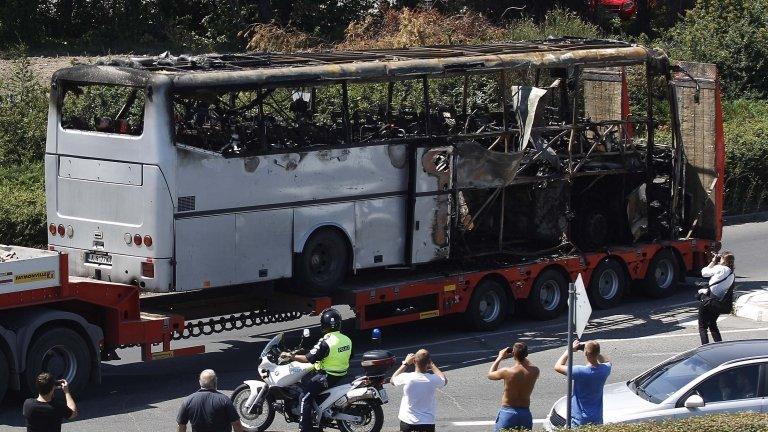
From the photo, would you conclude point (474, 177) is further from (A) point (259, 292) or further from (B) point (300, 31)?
(B) point (300, 31)

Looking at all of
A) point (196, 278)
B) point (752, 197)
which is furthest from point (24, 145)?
point (752, 197)

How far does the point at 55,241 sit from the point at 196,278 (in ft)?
7.01

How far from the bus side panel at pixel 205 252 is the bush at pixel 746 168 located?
15392 millimetres

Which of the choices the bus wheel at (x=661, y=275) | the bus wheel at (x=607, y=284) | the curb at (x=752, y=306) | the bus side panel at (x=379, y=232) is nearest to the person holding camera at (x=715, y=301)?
the curb at (x=752, y=306)

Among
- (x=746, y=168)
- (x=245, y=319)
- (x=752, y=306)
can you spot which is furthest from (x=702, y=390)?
(x=746, y=168)

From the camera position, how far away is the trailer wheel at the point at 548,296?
64.1 feet

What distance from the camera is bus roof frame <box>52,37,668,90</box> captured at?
1603cm

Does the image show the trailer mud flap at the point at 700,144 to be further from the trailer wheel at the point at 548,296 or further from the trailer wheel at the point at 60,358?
the trailer wheel at the point at 60,358

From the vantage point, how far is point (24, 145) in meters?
25.2

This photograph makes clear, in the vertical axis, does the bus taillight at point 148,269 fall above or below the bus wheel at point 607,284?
above

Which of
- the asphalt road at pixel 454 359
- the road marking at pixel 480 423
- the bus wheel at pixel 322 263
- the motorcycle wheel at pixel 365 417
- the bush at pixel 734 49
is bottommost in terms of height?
the road marking at pixel 480 423

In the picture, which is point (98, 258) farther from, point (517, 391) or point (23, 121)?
point (23, 121)

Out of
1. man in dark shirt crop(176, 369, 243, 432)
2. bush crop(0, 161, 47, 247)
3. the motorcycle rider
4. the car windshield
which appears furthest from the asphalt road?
bush crop(0, 161, 47, 247)

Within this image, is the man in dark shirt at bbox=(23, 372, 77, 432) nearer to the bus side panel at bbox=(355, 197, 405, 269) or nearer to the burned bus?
the burned bus
